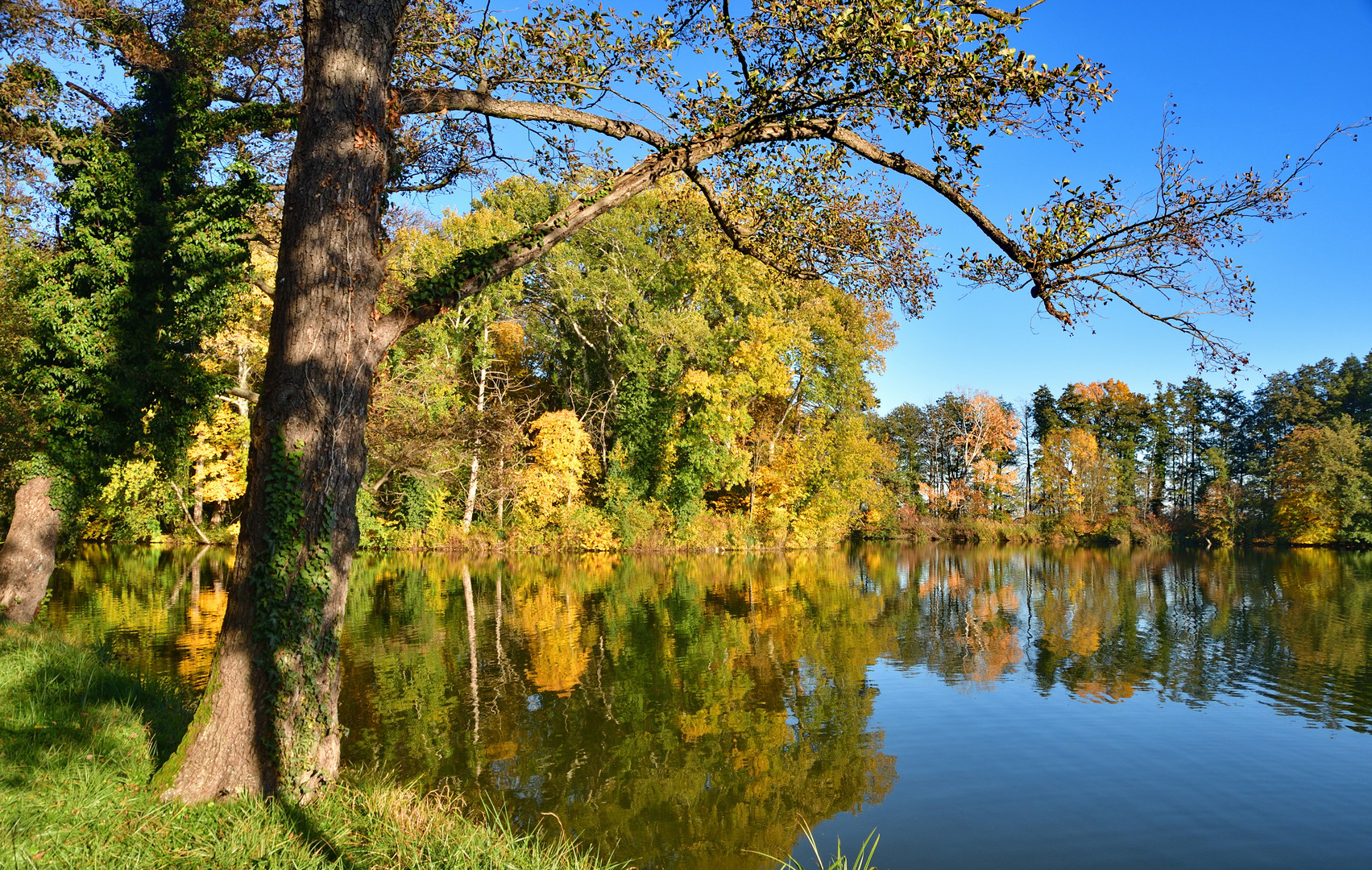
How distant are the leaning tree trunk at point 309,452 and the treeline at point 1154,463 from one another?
46.1 m

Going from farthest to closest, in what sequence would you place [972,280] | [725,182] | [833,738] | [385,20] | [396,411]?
1. [396,411]
2. [833,738]
3. [725,182]
4. [972,280]
5. [385,20]

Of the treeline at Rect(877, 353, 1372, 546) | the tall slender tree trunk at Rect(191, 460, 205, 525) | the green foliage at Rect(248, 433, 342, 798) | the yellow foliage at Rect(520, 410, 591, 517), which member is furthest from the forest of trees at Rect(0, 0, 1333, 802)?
the treeline at Rect(877, 353, 1372, 546)

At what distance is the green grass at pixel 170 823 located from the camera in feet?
12.4

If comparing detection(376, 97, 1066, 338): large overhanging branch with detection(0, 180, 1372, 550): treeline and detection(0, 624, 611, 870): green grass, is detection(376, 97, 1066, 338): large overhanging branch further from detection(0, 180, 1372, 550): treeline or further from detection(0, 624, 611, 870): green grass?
detection(0, 180, 1372, 550): treeline

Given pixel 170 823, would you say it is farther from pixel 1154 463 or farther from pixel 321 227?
pixel 1154 463

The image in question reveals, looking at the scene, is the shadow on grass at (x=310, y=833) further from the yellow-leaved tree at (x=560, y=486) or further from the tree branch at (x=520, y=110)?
the yellow-leaved tree at (x=560, y=486)

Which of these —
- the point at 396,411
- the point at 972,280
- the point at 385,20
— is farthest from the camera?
the point at 396,411

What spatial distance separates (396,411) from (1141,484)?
48.3 meters

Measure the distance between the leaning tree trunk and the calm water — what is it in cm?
245

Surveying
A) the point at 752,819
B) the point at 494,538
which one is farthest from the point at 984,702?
the point at 494,538

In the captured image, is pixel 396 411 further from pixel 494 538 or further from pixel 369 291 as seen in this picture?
pixel 369 291

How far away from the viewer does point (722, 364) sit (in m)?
33.3

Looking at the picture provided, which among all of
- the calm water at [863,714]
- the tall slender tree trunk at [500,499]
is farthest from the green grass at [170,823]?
the tall slender tree trunk at [500,499]

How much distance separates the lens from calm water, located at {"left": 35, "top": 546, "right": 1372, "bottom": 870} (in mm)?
6453
